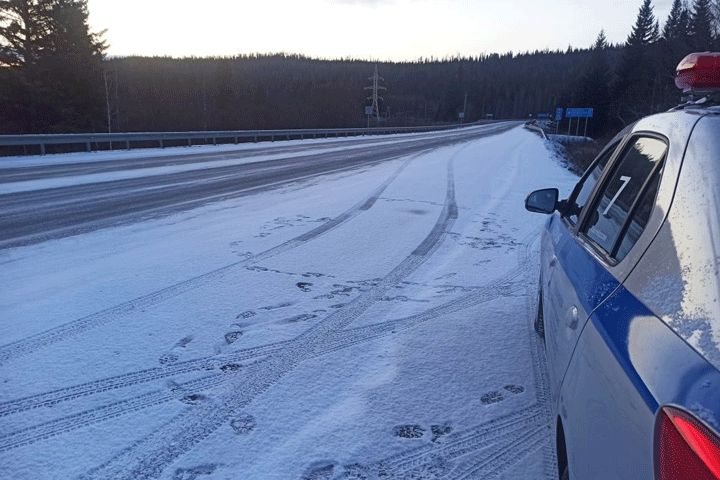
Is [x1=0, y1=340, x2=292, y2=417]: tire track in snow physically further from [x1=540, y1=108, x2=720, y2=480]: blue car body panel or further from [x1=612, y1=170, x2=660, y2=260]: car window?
[x1=612, y1=170, x2=660, y2=260]: car window

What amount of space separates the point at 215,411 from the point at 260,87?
4086 inches

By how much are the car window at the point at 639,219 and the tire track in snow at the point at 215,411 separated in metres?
2.14

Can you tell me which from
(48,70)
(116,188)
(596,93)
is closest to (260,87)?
(596,93)

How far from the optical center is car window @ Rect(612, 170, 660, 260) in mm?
1805

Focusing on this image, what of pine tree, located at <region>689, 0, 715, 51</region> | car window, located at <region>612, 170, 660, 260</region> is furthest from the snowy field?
pine tree, located at <region>689, 0, 715, 51</region>

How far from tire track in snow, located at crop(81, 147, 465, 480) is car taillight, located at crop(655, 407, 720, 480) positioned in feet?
6.84

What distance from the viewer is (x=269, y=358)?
3.43 metres

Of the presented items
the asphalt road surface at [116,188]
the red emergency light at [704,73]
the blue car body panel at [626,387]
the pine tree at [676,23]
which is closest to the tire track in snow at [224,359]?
the blue car body panel at [626,387]

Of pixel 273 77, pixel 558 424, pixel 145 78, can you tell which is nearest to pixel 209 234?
pixel 558 424

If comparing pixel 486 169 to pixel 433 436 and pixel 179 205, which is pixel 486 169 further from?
pixel 433 436

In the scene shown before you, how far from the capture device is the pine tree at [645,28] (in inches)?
2842

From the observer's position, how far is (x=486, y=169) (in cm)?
1647

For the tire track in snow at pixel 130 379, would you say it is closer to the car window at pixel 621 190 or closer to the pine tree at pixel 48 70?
the car window at pixel 621 190

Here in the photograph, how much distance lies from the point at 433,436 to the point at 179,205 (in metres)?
7.33
